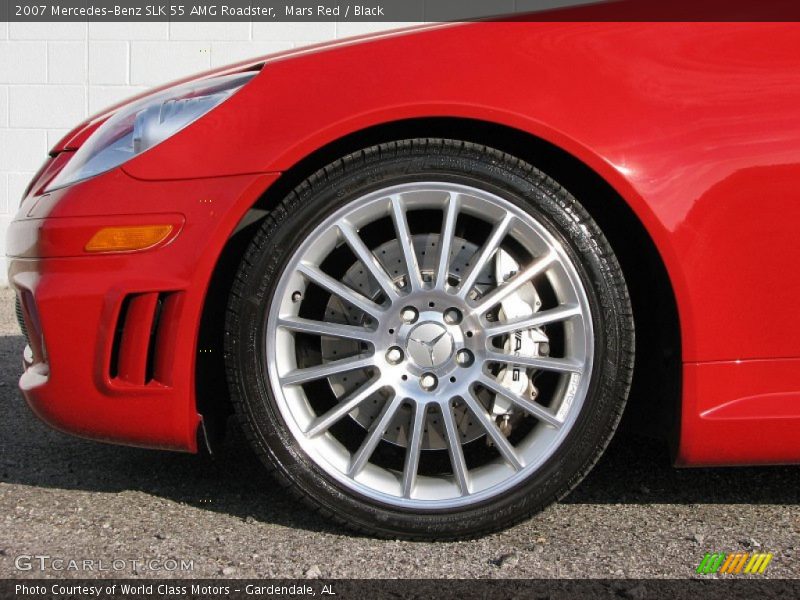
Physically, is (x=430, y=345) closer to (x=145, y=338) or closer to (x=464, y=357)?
(x=464, y=357)

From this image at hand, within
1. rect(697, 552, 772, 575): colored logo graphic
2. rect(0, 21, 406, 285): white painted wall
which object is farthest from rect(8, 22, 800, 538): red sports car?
rect(0, 21, 406, 285): white painted wall

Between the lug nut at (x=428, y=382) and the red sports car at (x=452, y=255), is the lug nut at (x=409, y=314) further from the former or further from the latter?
the lug nut at (x=428, y=382)

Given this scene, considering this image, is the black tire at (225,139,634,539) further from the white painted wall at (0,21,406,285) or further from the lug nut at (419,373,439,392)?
the white painted wall at (0,21,406,285)

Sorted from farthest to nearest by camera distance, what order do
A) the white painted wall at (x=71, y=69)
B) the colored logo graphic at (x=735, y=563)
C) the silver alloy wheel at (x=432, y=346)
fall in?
the white painted wall at (x=71, y=69) < the silver alloy wheel at (x=432, y=346) < the colored logo graphic at (x=735, y=563)

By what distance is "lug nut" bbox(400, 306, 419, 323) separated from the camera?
5.98ft

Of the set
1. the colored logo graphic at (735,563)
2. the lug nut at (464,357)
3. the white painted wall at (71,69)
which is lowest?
the colored logo graphic at (735,563)

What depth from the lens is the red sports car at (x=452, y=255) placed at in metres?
1.74

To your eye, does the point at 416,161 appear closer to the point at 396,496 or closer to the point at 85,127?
the point at 396,496

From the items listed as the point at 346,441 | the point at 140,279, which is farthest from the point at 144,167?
the point at 346,441

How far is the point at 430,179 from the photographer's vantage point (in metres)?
1.81

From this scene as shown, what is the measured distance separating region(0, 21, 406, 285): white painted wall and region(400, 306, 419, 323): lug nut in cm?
462

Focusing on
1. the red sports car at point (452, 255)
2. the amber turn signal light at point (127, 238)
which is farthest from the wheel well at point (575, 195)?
the amber turn signal light at point (127, 238)

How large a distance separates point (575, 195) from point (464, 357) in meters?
0.43

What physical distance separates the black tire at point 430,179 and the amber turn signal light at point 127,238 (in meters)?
0.18
